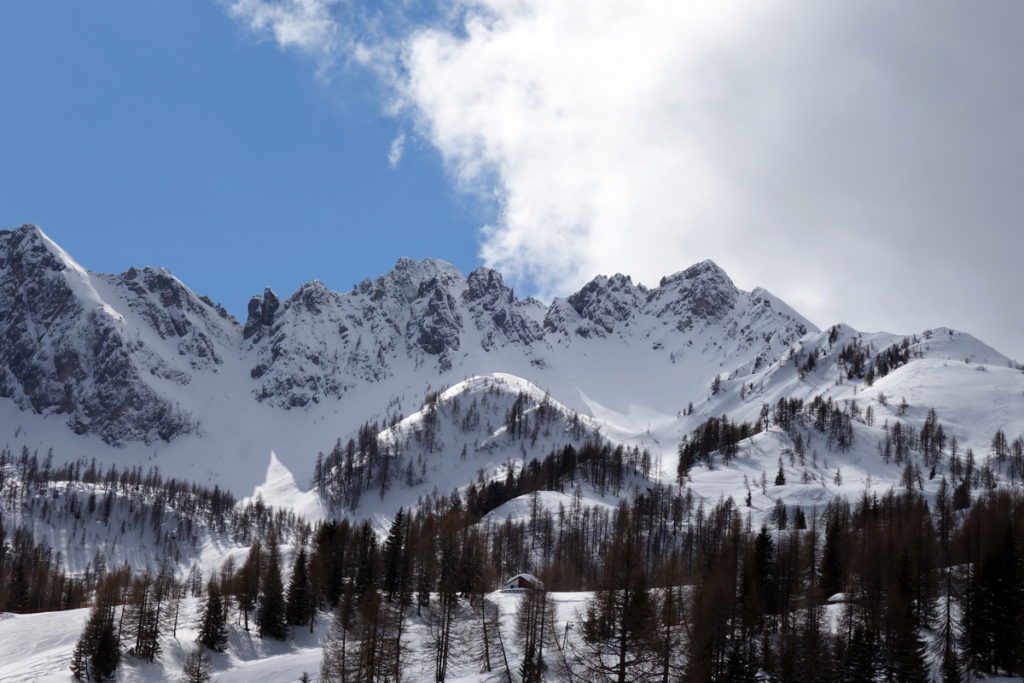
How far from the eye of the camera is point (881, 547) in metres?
99.2

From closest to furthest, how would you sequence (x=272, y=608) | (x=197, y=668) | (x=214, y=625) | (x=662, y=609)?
1. (x=662, y=609)
2. (x=197, y=668)
3. (x=214, y=625)
4. (x=272, y=608)

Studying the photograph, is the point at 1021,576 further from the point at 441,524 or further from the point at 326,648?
the point at 326,648

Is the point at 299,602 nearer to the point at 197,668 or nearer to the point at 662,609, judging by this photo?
the point at 197,668

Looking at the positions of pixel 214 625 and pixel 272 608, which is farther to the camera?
pixel 272 608

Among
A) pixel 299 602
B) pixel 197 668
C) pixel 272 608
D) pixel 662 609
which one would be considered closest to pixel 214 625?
pixel 272 608

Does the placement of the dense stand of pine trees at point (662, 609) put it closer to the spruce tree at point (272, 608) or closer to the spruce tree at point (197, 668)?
the spruce tree at point (272, 608)

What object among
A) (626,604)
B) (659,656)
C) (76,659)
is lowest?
(76,659)

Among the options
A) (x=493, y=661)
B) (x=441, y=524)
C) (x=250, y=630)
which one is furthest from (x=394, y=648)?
(x=250, y=630)

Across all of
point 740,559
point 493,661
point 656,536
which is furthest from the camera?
point 656,536

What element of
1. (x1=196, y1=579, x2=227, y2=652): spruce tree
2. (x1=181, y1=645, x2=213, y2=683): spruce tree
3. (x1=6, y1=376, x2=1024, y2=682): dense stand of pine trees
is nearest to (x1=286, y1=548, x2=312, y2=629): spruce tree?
(x1=6, y1=376, x2=1024, y2=682): dense stand of pine trees

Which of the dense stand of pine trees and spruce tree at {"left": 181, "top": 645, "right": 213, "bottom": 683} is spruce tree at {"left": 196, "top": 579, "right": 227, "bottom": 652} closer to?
the dense stand of pine trees

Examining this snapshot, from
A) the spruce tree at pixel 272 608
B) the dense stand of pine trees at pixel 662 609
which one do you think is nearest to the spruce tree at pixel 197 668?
the dense stand of pine trees at pixel 662 609

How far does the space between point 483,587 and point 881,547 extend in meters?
48.0

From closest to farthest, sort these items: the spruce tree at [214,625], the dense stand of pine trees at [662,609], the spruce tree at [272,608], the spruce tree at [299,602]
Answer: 1. the dense stand of pine trees at [662,609]
2. the spruce tree at [214,625]
3. the spruce tree at [272,608]
4. the spruce tree at [299,602]
